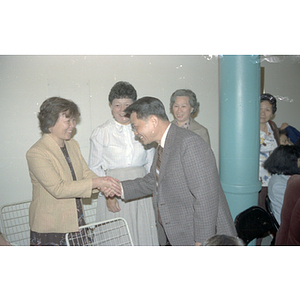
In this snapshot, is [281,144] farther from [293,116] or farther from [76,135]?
[76,135]

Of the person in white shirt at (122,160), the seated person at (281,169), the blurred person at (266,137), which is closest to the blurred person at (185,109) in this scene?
the person in white shirt at (122,160)

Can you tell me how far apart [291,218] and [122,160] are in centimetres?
133

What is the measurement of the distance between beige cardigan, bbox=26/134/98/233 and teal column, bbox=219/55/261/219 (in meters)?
1.19

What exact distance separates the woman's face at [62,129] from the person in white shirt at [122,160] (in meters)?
0.21

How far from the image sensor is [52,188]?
6.26 feet

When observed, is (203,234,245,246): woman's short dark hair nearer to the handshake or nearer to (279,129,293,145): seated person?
the handshake

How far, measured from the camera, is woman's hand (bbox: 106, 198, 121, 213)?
87.0 inches

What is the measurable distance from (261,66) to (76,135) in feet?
5.28

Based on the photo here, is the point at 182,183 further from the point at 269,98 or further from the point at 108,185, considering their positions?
the point at 269,98

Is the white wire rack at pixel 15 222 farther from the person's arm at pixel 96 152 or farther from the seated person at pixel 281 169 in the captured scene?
the seated person at pixel 281 169

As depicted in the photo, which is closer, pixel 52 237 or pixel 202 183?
pixel 202 183

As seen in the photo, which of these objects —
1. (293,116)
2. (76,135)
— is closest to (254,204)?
(293,116)

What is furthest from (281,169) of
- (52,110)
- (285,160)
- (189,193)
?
(52,110)

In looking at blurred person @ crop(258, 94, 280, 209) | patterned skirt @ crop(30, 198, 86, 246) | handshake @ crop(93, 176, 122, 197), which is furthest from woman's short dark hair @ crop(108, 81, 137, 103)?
blurred person @ crop(258, 94, 280, 209)
